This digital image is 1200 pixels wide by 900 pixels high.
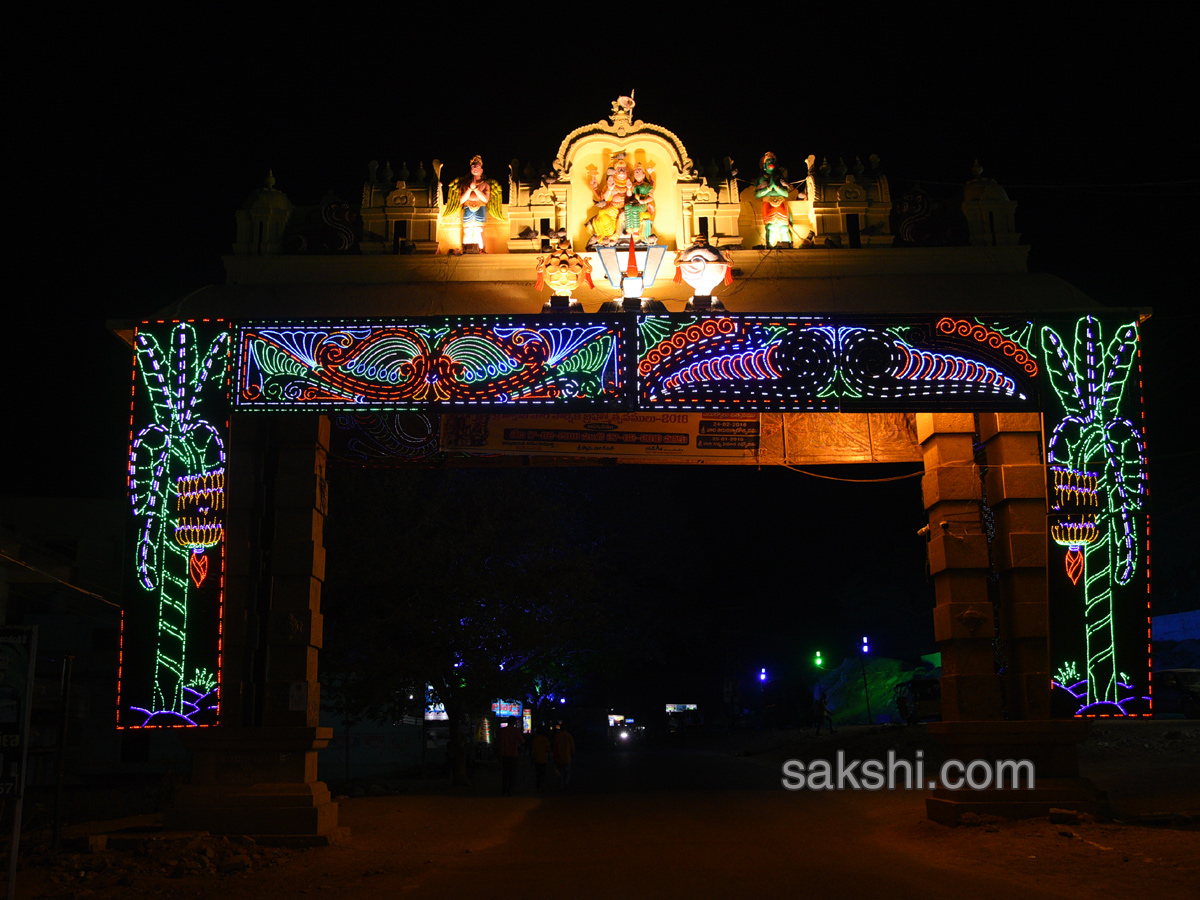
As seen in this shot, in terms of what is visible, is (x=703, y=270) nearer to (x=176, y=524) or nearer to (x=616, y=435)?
(x=616, y=435)

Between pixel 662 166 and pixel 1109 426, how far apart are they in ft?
19.7

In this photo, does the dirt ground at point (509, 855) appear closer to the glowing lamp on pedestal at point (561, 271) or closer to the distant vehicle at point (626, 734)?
the glowing lamp on pedestal at point (561, 271)

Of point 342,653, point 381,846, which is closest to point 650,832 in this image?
point 381,846

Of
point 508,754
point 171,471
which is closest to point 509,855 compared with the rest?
point 171,471

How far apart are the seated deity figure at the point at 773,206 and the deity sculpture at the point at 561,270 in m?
2.38

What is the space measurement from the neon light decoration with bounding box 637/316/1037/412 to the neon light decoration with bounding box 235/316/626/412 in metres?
0.62

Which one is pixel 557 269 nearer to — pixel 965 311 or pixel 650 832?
pixel 965 311

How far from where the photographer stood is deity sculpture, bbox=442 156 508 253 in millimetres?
12320

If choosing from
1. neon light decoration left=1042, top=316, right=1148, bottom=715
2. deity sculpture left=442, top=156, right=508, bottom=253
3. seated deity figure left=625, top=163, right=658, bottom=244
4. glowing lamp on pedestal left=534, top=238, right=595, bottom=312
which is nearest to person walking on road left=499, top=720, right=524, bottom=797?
glowing lamp on pedestal left=534, top=238, right=595, bottom=312

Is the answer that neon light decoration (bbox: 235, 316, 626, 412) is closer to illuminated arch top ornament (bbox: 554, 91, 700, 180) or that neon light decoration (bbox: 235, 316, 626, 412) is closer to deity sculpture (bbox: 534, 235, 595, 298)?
deity sculpture (bbox: 534, 235, 595, 298)

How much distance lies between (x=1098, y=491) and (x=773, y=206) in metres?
4.96

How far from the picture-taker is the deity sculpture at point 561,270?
11758 millimetres

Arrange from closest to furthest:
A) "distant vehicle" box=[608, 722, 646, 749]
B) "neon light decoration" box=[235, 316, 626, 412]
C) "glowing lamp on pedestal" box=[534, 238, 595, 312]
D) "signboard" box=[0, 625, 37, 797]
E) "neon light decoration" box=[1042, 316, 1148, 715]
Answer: "signboard" box=[0, 625, 37, 797] < "neon light decoration" box=[1042, 316, 1148, 715] < "neon light decoration" box=[235, 316, 626, 412] < "glowing lamp on pedestal" box=[534, 238, 595, 312] < "distant vehicle" box=[608, 722, 646, 749]

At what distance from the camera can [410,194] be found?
1248 centimetres
